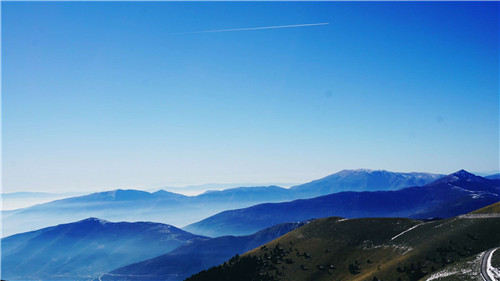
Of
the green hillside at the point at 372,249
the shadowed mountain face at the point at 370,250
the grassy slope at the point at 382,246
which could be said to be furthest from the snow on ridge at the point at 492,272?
the grassy slope at the point at 382,246

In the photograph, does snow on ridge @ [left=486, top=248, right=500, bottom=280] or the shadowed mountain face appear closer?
snow on ridge @ [left=486, top=248, right=500, bottom=280]

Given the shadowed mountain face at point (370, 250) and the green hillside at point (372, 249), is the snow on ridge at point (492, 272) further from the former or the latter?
the green hillside at point (372, 249)

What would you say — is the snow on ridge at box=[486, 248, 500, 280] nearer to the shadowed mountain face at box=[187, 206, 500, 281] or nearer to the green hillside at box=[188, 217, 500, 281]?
the shadowed mountain face at box=[187, 206, 500, 281]

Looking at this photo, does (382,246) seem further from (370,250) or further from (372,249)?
(370,250)

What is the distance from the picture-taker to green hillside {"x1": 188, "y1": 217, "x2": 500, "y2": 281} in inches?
4546

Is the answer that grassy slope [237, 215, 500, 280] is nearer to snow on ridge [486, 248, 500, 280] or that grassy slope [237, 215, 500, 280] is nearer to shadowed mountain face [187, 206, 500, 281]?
shadowed mountain face [187, 206, 500, 281]

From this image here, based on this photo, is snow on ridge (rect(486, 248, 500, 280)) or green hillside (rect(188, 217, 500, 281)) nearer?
snow on ridge (rect(486, 248, 500, 280))

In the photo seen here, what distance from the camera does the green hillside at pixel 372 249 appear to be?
11547 centimetres

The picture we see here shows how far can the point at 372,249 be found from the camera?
145875 mm

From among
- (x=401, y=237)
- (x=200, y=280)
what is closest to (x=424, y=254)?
(x=401, y=237)

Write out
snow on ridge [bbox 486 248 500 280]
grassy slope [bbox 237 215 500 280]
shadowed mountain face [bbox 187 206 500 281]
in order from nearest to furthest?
1. snow on ridge [bbox 486 248 500 280]
2. grassy slope [bbox 237 215 500 280]
3. shadowed mountain face [bbox 187 206 500 281]

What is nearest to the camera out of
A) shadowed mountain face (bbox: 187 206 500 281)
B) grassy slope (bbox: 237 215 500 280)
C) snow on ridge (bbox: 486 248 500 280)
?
snow on ridge (bbox: 486 248 500 280)

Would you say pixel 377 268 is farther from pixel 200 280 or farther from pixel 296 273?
pixel 200 280

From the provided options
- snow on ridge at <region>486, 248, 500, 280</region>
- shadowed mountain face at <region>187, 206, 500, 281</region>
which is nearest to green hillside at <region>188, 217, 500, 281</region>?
shadowed mountain face at <region>187, 206, 500, 281</region>
